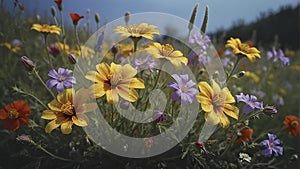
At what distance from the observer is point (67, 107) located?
117 cm

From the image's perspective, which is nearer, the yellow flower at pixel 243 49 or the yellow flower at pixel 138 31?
the yellow flower at pixel 138 31

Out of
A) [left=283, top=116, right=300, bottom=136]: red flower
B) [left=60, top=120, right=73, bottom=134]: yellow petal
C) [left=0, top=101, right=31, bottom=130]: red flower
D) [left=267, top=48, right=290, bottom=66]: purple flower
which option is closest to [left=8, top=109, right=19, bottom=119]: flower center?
[left=0, top=101, right=31, bottom=130]: red flower

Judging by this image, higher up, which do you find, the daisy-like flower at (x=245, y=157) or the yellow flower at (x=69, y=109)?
the yellow flower at (x=69, y=109)

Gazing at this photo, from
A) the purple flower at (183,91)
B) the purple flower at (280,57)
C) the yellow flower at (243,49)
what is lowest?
the purple flower at (280,57)

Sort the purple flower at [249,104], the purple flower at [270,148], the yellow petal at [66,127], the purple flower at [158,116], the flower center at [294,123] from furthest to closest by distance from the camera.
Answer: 1. the flower center at [294,123]
2. the purple flower at [270,148]
3. the purple flower at [249,104]
4. the purple flower at [158,116]
5. the yellow petal at [66,127]

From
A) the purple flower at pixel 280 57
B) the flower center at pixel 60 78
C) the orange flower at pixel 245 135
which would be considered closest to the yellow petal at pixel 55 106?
the flower center at pixel 60 78

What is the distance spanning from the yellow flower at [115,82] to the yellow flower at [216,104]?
0.69ft

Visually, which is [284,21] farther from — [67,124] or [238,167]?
[67,124]

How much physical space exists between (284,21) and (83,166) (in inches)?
226

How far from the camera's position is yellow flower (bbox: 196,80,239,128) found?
115cm

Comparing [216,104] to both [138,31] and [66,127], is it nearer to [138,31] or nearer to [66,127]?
[138,31]

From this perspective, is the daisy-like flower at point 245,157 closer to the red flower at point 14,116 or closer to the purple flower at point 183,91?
the purple flower at point 183,91

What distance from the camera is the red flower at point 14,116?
4.45 feet

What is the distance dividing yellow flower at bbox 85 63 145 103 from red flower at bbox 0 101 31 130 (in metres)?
0.40
